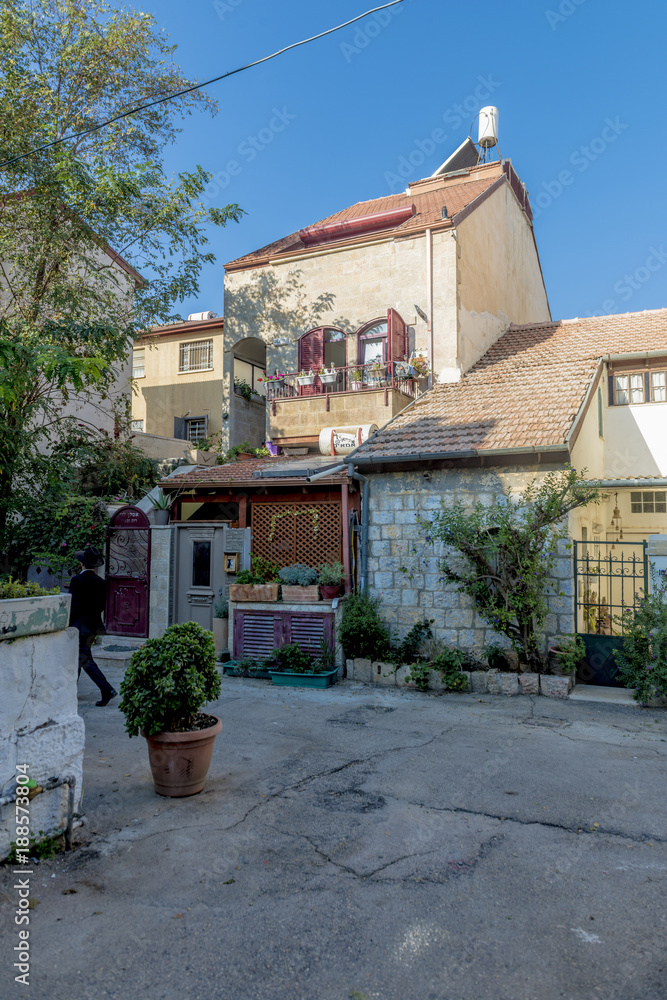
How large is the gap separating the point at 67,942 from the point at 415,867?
2059mm

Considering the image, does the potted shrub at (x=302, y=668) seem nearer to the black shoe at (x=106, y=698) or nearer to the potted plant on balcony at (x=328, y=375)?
the black shoe at (x=106, y=698)

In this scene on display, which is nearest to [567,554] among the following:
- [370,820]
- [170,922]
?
[370,820]

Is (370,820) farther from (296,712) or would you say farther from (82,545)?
(82,545)

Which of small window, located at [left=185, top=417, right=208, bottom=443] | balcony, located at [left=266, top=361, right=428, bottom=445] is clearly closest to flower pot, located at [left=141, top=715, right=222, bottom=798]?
balcony, located at [left=266, top=361, right=428, bottom=445]

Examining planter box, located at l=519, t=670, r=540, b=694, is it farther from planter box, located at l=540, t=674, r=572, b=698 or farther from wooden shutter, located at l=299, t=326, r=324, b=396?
wooden shutter, located at l=299, t=326, r=324, b=396

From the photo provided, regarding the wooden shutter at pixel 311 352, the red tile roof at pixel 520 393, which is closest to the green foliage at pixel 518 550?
the red tile roof at pixel 520 393

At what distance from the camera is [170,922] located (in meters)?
3.40

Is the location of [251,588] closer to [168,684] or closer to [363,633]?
[363,633]

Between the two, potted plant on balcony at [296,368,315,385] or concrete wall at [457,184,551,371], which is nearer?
concrete wall at [457,184,551,371]

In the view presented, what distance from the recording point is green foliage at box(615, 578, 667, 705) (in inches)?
314

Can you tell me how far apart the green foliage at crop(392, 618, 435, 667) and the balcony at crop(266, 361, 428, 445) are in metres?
4.69

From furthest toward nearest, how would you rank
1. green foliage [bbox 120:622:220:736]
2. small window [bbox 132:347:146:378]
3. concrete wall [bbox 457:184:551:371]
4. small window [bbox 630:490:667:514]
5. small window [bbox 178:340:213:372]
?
small window [bbox 132:347:146:378] → small window [bbox 178:340:213:372] → concrete wall [bbox 457:184:551:371] → small window [bbox 630:490:667:514] → green foliage [bbox 120:622:220:736]

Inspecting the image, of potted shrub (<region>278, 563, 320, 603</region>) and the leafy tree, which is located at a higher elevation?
the leafy tree

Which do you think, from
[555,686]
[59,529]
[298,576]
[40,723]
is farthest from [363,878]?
[59,529]
